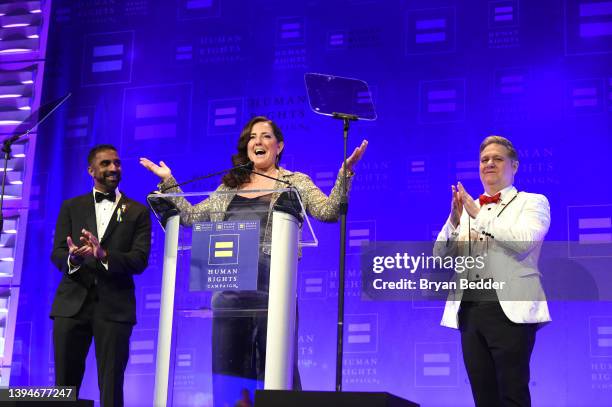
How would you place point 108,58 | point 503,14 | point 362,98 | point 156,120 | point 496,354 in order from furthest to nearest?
point 108,58 < point 156,120 < point 503,14 < point 362,98 < point 496,354

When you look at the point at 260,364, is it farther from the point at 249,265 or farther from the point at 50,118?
the point at 50,118

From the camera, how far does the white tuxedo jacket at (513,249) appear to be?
3.33m

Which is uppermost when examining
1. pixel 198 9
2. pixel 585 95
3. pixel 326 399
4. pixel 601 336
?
pixel 198 9

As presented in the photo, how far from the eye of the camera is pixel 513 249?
344 centimetres

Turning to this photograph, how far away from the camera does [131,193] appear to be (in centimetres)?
543

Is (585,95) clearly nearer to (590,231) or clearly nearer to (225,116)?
(590,231)

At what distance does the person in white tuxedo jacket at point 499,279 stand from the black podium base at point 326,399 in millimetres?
917

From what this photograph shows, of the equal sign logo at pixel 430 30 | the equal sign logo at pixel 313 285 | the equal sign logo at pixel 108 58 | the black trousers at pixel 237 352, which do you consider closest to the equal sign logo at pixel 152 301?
the equal sign logo at pixel 313 285

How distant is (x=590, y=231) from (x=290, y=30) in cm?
221

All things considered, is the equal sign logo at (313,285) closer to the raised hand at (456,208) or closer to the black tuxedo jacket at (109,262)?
the black tuxedo jacket at (109,262)

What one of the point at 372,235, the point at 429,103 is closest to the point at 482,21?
the point at 429,103

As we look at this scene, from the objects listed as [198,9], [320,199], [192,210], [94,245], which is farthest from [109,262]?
[198,9]

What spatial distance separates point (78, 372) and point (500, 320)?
1.89m

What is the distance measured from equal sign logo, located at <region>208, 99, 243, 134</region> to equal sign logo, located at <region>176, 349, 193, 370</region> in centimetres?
266
